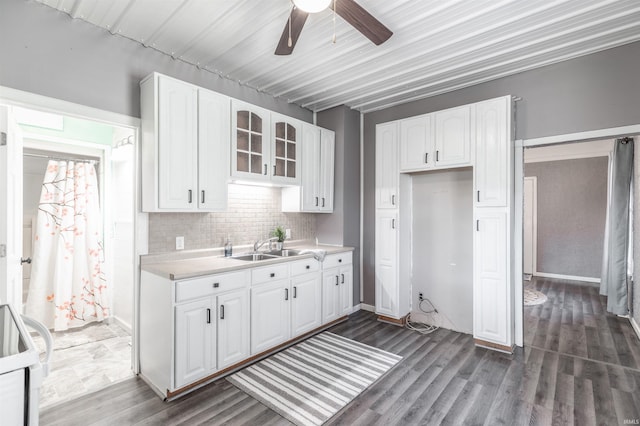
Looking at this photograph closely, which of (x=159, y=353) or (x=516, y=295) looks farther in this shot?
(x=516, y=295)

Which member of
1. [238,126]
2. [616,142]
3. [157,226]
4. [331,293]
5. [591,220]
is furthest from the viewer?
[591,220]

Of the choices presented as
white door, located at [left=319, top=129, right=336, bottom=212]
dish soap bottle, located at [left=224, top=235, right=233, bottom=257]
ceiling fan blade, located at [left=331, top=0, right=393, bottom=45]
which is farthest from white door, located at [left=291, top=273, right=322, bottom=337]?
ceiling fan blade, located at [left=331, top=0, right=393, bottom=45]

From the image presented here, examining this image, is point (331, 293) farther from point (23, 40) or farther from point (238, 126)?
point (23, 40)

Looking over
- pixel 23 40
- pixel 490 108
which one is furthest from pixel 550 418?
pixel 23 40

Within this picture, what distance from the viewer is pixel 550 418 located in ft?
6.99

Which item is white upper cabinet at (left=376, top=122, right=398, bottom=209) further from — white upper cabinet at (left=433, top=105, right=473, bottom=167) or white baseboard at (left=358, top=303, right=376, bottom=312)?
white baseboard at (left=358, top=303, right=376, bottom=312)

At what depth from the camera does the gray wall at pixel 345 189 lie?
4.26 meters

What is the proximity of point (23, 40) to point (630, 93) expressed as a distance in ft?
15.7

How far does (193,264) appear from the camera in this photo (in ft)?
9.04

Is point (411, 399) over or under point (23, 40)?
under

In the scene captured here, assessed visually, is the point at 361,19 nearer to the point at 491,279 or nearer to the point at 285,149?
the point at 285,149

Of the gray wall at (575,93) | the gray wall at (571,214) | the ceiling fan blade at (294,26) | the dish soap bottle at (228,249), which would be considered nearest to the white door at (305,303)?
the dish soap bottle at (228,249)

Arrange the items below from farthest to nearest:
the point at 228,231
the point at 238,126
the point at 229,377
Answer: the point at 228,231
the point at 238,126
the point at 229,377

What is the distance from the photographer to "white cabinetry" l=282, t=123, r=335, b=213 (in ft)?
12.6
